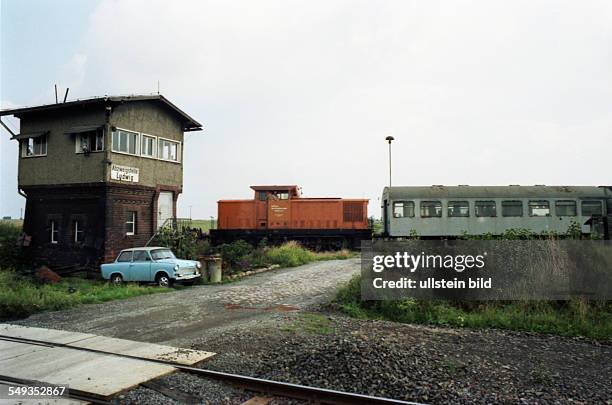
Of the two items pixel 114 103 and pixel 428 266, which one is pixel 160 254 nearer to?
pixel 114 103

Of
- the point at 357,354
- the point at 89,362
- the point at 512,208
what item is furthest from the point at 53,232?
the point at 512,208

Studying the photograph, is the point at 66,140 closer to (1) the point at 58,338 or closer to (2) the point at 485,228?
(1) the point at 58,338

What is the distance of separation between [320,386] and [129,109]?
17826mm

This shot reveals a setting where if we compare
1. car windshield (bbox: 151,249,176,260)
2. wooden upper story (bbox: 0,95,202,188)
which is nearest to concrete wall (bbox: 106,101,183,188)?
wooden upper story (bbox: 0,95,202,188)

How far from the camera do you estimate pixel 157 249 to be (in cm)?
1609

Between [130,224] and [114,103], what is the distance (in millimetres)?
5348

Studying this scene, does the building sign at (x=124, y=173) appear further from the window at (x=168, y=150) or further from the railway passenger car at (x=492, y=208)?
the railway passenger car at (x=492, y=208)

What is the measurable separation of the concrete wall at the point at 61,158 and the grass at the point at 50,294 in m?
4.89

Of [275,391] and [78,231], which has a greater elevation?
[78,231]

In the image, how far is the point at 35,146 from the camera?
21.2 meters

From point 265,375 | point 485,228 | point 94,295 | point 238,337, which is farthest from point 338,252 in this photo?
point 265,375

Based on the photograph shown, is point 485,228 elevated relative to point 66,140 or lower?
lower

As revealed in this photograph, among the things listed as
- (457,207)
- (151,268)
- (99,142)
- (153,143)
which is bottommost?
(151,268)

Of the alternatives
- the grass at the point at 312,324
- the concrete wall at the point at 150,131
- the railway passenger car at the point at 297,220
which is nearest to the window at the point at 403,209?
the railway passenger car at the point at 297,220
